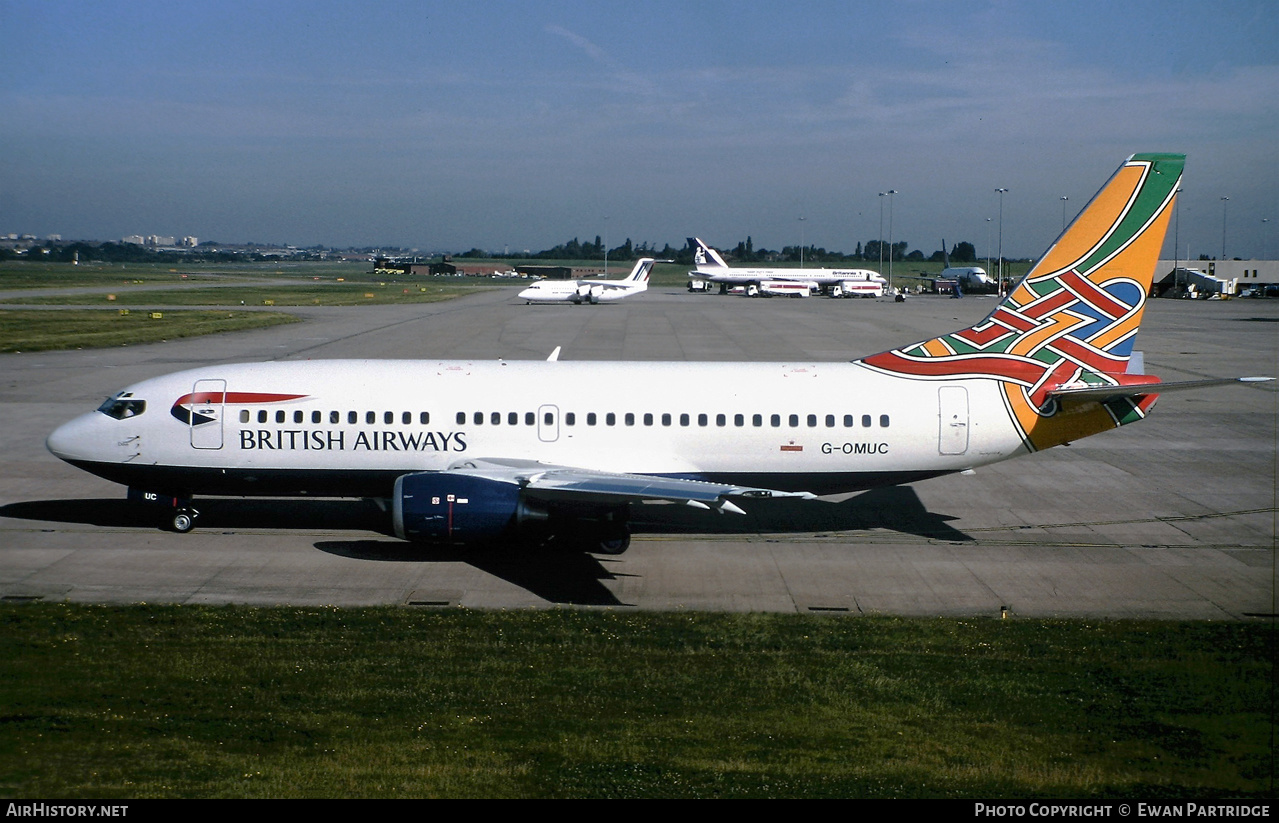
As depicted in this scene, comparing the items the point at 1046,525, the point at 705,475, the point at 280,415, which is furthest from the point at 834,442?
the point at 280,415

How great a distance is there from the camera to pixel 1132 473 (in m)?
32.2

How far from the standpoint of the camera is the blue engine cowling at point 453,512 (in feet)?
68.1

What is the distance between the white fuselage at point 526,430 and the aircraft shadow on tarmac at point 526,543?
61.2 inches

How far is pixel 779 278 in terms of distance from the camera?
529 ft

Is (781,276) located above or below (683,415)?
above

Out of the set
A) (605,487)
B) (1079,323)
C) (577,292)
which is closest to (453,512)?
(605,487)

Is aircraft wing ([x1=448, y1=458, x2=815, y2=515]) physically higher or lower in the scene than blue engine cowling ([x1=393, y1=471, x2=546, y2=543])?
higher

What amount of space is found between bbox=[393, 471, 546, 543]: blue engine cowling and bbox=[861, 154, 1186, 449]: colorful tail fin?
9447mm

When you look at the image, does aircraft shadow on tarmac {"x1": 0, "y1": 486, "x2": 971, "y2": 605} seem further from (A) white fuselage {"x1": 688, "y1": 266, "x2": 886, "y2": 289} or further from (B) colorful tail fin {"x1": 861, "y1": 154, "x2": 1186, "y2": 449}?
(A) white fuselage {"x1": 688, "y1": 266, "x2": 886, "y2": 289}

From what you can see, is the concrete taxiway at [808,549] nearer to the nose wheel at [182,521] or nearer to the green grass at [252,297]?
the nose wheel at [182,521]

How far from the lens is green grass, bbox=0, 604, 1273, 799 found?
11.9m

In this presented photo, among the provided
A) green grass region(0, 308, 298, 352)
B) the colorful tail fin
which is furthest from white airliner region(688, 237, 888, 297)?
the colorful tail fin

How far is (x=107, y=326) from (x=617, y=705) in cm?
7450

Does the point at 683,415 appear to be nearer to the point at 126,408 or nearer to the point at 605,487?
the point at 605,487
